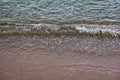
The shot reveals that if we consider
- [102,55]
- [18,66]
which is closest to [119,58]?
[102,55]

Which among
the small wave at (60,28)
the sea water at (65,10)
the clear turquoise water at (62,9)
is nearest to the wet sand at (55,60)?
the small wave at (60,28)

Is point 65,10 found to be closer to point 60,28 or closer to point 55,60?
point 60,28

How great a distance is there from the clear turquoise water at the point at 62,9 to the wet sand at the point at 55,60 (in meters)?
Result: 1.62

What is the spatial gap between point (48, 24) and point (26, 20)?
75cm

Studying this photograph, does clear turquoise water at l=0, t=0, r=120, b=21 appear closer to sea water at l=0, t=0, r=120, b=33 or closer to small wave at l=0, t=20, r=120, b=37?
sea water at l=0, t=0, r=120, b=33

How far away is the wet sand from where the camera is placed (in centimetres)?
371

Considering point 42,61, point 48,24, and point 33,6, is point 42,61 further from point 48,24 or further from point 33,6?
point 33,6

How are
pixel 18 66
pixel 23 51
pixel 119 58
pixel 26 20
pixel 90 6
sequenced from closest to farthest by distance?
pixel 18 66
pixel 119 58
pixel 23 51
pixel 26 20
pixel 90 6

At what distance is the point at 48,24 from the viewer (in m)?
6.08

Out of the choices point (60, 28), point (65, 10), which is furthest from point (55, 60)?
point (65, 10)

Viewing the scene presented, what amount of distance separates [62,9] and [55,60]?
3.25m

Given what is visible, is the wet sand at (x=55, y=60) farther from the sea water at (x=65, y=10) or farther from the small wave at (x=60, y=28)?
the sea water at (x=65, y=10)

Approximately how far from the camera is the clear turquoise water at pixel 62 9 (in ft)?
21.8

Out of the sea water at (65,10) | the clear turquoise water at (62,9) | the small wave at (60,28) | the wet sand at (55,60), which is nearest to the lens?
the wet sand at (55,60)
